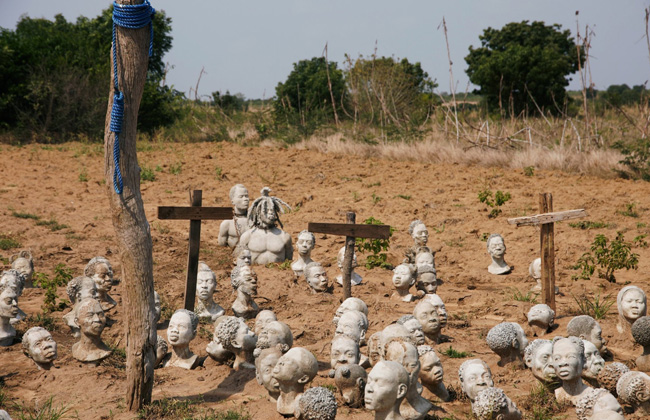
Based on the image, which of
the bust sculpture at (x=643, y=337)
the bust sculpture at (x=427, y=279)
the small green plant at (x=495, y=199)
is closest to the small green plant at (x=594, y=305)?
the bust sculpture at (x=643, y=337)

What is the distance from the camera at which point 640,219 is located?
1173 centimetres

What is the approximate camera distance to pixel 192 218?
8.03 meters

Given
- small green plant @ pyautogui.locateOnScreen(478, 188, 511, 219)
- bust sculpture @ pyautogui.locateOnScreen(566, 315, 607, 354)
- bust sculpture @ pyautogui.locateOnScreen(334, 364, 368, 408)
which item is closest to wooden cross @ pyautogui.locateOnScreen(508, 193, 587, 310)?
bust sculpture @ pyautogui.locateOnScreen(566, 315, 607, 354)

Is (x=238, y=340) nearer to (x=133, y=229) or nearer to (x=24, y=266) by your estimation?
(x=133, y=229)

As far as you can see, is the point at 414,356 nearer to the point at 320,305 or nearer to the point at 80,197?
the point at 320,305

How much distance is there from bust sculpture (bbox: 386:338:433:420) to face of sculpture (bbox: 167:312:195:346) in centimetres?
208

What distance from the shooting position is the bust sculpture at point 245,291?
25.5ft

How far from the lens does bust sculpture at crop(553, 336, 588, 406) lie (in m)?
5.30

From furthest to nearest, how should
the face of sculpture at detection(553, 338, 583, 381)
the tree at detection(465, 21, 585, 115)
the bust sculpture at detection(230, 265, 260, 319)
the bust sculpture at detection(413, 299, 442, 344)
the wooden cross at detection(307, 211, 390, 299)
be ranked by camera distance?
the tree at detection(465, 21, 585, 115), the wooden cross at detection(307, 211, 390, 299), the bust sculpture at detection(230, 265, 260, 319), the bust sculpture at detection(413, 299, 442, 344), the face of sculpture at detection(553, 338, 583, 381)

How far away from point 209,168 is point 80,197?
11.7 ft

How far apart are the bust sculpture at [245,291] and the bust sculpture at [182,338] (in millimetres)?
1207

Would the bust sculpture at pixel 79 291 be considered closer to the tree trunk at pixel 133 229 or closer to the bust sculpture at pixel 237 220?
the tree trunk at pixel 133 229

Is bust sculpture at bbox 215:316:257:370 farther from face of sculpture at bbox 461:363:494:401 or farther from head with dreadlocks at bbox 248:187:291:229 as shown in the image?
head with dreadlocks at bbox 248:187:291:229

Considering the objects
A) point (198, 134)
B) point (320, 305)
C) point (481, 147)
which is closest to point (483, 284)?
point (320, 305)
